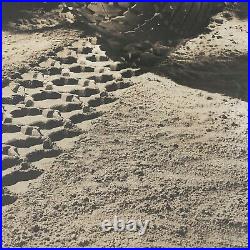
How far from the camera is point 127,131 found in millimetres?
2768

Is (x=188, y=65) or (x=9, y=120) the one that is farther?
(x=188, y=65)

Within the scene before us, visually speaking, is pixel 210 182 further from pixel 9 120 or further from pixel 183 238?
pixel 9 120

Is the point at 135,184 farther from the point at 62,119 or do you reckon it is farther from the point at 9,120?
the point at 9,120

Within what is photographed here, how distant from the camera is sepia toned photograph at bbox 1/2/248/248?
2221 millimetres

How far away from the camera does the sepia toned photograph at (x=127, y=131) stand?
2221 millimetres

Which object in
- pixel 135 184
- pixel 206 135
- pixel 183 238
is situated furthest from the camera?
pixel 206 135

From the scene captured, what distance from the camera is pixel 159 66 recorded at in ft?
11.5

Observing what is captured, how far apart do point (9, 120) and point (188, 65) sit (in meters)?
Result: 1.40

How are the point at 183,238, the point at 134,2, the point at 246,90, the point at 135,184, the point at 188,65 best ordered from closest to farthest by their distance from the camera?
the point at 183,238 → the point at 135,184 → the point at 134,2 → the point at 246,90 → the point at 188,65

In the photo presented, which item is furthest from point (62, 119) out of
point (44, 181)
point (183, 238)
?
point (183, 238)

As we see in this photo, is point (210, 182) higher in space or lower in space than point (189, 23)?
lower

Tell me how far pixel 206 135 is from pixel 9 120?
1116 mm

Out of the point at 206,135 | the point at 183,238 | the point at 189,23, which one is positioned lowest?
the point at 183,238

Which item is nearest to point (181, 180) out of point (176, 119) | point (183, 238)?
point (183, 238)
